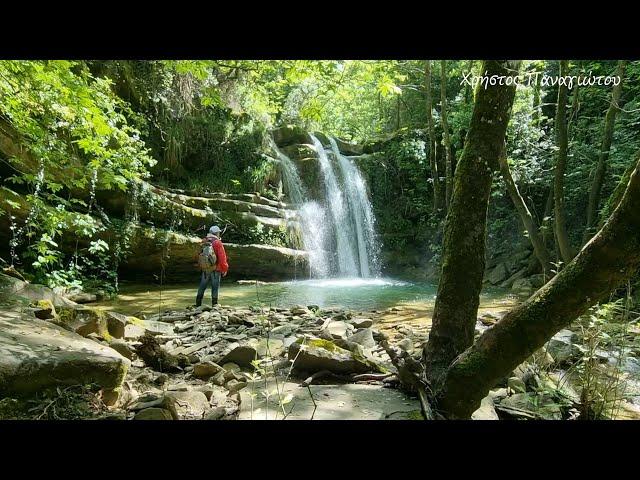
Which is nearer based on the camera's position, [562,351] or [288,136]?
[562,351]

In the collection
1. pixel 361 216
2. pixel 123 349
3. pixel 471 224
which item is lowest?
pixel 123 349

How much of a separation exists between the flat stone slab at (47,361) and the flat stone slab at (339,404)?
33.9 inches

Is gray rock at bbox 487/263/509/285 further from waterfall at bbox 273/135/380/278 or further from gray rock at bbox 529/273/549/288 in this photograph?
waterfall at bbox 273/135/380/278

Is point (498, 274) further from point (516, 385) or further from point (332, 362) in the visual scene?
point (332, 362)

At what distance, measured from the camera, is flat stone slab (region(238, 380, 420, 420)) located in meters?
2.25

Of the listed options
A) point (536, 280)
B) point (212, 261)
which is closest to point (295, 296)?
point (212, 261)

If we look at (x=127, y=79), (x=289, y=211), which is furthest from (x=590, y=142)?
(x=127, y=79)

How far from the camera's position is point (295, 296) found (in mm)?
9016

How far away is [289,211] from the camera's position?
1310 centimetres

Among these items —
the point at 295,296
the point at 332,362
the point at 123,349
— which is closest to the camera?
the point at 332,362

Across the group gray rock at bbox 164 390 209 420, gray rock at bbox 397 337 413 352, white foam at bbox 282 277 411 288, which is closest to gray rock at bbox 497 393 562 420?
gray rock at bbox 397 337 413 352

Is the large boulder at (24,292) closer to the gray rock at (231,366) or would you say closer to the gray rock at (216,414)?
the gray rock at (231,366)

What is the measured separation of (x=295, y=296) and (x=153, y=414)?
22.6 ft
